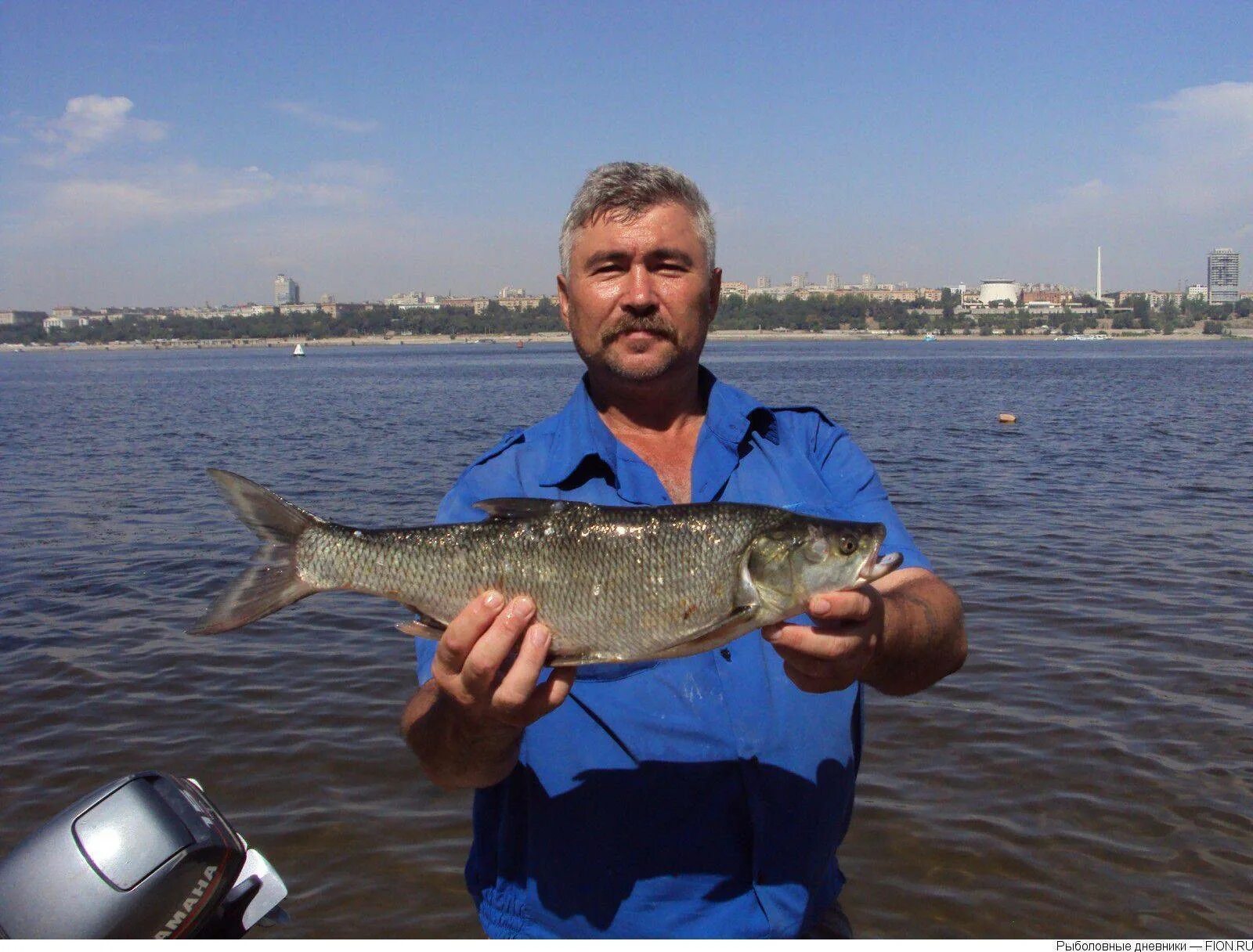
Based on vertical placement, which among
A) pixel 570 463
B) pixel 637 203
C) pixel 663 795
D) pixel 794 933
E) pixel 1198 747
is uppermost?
pixel 637 203

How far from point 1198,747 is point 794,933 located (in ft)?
21.6

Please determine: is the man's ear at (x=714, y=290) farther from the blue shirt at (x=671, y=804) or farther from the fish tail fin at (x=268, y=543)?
the fish tail fin at (x=268, y=543)

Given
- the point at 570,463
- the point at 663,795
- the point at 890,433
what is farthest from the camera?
the point at 890,433

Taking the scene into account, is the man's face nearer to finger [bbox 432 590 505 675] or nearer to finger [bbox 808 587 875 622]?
finger [bbox 432 590 505 675]

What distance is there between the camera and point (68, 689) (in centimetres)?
1048

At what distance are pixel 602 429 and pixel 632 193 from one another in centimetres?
96

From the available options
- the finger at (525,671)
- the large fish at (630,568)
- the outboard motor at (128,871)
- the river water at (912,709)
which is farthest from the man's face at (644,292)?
the river water at (912,709)

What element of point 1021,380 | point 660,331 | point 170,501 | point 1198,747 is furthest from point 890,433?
point 1021,380

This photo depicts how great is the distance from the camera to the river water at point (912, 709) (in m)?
6.77

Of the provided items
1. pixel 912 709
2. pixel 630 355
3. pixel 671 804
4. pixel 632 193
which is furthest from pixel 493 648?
pixel 912 709

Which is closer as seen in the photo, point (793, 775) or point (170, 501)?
point (793, 775)

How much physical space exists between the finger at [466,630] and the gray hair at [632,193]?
1.71 m

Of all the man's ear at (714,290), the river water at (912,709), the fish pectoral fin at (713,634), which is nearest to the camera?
the fish pectoral fin at (713,634)
